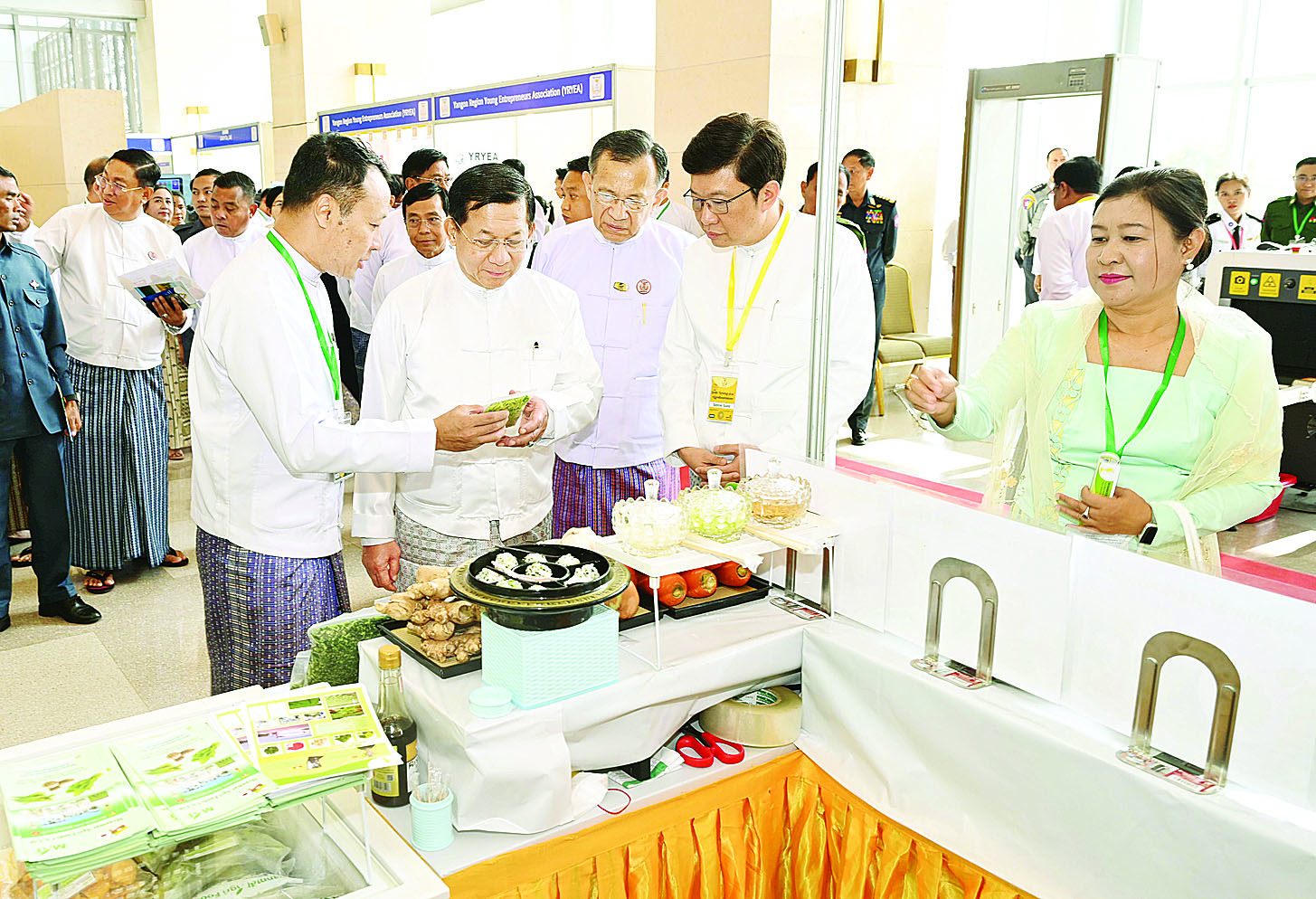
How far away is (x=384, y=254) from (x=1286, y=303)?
493 cm

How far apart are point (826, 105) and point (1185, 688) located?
4.40ft

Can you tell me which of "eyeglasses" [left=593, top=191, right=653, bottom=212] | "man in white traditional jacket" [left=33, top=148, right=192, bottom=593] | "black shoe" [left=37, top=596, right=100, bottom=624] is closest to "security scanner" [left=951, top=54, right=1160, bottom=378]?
"eyeglasses" [left=593, top=191, right=653, bottom=212]

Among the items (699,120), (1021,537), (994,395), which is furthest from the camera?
(699,120)

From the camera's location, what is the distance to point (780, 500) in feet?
6.30

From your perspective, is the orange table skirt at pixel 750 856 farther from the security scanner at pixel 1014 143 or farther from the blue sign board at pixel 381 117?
the blue sign board at pixel 381 117

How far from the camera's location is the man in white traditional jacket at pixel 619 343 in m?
3.31

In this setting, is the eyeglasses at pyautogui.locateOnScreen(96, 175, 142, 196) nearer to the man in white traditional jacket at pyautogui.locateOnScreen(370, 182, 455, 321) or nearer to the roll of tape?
the man in white traditional jacket at pyautogui.locateOnScreen(370, 182, 455, 321)

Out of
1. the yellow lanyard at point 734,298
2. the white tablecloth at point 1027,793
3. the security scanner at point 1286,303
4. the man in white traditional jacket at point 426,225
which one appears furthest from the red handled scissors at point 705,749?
the security scanner at point 1286,303

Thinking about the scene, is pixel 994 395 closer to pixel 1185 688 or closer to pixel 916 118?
pixel 1185 688

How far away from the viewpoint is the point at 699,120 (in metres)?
6.07

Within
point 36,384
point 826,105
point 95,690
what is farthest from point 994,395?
point 36,384

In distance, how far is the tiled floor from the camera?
11.0ft

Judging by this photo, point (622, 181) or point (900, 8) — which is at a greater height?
point (900, 8)

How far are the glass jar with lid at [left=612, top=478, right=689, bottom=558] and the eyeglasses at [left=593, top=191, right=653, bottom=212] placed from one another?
1602mm
